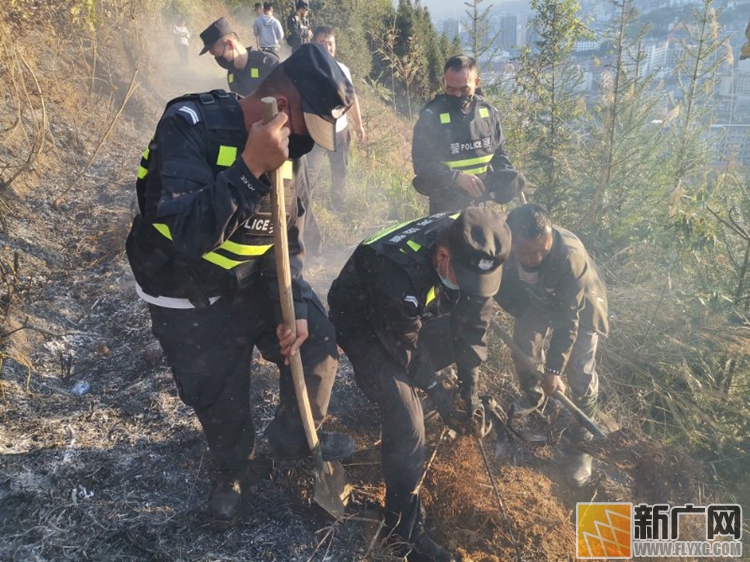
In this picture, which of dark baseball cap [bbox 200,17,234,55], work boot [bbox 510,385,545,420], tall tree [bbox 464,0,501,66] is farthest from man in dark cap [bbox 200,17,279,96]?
work boot [bbox 510,385,545,420]

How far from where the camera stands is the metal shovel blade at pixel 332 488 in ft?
8.23

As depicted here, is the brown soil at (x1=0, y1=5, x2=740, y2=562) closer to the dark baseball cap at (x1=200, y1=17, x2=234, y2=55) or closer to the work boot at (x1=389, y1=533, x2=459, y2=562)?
the work boot at (x1=389, y1=533, x2=459, y2=562)

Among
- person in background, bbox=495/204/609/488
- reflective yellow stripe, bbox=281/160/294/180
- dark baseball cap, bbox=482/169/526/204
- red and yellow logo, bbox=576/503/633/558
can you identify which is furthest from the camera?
dark baseball cap, bbox=482/169/526/204

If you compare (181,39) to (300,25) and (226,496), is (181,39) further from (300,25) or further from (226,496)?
(226,496)

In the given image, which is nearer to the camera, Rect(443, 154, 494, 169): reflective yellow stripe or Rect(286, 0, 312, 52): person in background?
Rect(443, 154, 494, 169): reflective yellow stripe

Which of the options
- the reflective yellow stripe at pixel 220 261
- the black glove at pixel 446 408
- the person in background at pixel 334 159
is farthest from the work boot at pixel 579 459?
the person in background at pixel 334 159

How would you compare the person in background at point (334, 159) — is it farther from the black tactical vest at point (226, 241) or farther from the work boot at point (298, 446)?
the black tactical vest at point (226, 241)

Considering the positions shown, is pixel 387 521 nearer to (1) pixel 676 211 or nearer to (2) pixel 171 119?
(2) pixel 171 119

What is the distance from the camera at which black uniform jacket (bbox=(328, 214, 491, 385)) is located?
8.00ft

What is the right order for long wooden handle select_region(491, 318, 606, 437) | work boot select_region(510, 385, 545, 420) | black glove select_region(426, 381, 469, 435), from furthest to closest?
work boot select_region(510, 385, 545, 420) < long wooden handle select_region(491, 318, 606, 437) < black glove select_region(426, 381, 469, 435)

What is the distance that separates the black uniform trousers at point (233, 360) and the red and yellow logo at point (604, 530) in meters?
1.72

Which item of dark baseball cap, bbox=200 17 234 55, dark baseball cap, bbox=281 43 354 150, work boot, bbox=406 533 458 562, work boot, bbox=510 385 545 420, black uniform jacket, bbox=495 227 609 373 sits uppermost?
dark baseball cap, bbox=200 17 234 55

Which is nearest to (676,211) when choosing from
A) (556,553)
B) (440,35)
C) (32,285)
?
(556,553)

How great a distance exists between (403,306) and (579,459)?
1.87 meters
